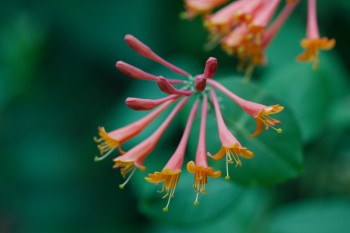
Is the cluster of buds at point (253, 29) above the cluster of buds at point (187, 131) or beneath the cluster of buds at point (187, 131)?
above

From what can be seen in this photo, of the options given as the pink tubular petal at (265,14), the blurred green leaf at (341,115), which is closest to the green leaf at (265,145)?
the pink tubular petal at (265,14)

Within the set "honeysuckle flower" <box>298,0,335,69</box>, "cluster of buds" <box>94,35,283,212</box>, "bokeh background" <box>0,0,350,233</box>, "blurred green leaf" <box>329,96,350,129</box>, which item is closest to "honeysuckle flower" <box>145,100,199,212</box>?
"cluster of buds" <box>94,35,283,212</box>

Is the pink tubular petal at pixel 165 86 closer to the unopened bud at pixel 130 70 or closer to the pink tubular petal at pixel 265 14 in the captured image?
the unopened bud at pixel 130 70

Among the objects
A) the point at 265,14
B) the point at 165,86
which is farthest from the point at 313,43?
the point at 165,86

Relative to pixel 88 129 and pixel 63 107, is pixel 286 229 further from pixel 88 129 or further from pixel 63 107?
pixel 63 107

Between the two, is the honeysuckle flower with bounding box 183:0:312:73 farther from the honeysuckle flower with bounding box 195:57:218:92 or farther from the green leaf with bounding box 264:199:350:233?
the green leaf with bounding box 264:199:350:233

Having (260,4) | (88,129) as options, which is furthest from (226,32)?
(88,129)
